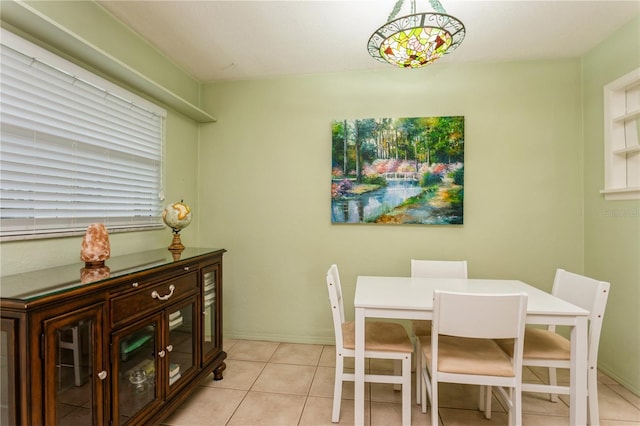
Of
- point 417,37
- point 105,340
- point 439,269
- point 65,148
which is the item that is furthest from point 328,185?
point 105,340

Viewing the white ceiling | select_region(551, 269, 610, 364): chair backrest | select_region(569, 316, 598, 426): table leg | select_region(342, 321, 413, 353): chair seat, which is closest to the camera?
select_region(569, 316, 598, 426): table leg

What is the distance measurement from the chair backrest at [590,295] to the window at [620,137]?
86cm

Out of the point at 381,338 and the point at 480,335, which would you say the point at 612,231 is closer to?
the point at 480,335

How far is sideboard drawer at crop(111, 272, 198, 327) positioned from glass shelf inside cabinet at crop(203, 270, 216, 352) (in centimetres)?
17

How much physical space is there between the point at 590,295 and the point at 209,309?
96.6 inches

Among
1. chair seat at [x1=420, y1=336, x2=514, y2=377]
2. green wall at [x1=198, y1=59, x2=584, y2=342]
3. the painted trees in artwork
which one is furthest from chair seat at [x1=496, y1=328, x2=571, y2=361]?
the painted trees in artwork

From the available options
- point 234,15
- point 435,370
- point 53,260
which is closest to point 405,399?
point 435,370

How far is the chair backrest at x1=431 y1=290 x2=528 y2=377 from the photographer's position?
1.46 metres

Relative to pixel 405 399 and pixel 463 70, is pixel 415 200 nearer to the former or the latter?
pixel 463 70

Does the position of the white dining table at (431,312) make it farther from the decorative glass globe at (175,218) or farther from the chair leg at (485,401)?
the decorative glass globe at (175,218)

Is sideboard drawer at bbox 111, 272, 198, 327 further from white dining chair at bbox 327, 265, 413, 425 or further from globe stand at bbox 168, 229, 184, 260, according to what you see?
white dining chair at bbox 327, 265, 413, 425

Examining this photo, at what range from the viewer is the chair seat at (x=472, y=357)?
61.5 inches

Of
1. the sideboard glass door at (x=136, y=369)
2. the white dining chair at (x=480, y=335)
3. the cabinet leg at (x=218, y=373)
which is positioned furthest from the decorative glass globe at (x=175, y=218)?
the white dining chair at (x=480, y=335)

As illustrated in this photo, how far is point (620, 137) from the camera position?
7.66 ft
